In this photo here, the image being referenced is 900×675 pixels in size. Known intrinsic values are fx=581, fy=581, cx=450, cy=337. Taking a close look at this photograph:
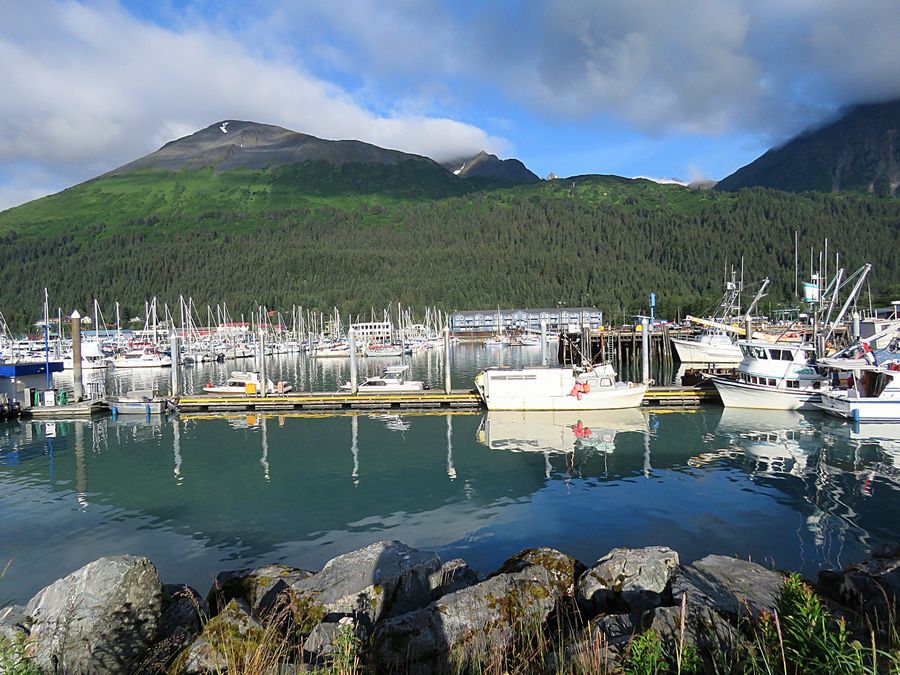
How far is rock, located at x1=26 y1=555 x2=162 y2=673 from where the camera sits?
7660 millimetres

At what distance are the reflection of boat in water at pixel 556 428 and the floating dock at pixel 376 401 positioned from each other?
8.35 ft

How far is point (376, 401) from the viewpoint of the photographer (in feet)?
134

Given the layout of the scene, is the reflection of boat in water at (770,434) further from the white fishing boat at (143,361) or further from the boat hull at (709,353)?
the white fishing boat at (143,361)

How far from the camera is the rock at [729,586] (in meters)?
7.58

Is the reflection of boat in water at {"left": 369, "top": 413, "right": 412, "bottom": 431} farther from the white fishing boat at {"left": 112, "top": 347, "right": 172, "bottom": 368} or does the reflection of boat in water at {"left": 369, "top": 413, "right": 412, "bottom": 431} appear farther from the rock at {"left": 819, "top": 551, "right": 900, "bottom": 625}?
the white fishing boat at {"left": 112, "top": 347, "right": 172, "bottom": 368}

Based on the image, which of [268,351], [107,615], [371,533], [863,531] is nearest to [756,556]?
[863,531]

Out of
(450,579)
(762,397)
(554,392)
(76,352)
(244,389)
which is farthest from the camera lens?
(244,389)

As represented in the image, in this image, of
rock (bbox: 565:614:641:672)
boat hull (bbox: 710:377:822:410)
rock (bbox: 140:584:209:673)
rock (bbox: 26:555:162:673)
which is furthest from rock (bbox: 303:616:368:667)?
boat hull (bbox: 710:377:822:410)

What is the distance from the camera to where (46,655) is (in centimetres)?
759

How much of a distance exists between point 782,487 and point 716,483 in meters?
2.23

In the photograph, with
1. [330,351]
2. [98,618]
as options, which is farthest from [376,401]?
[330,351]

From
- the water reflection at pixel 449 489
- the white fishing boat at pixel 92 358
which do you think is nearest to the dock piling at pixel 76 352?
the water reflection at pixel 449 489

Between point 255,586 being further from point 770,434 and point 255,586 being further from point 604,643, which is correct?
point 770,434

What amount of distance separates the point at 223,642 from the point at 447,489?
49.9 feet
